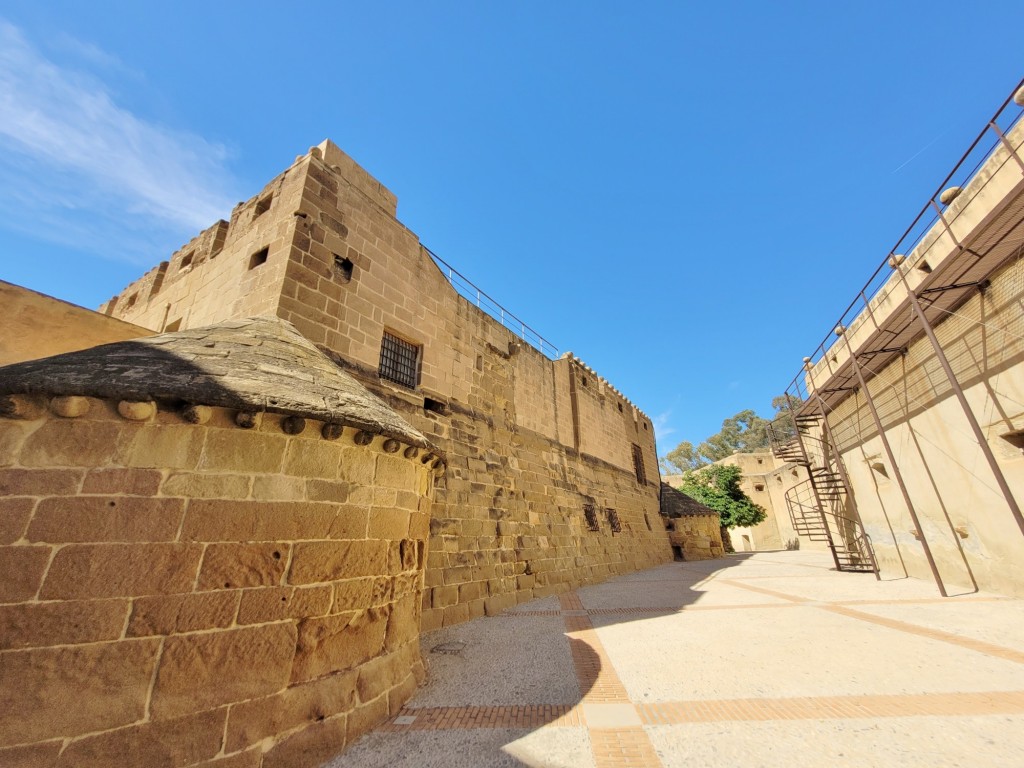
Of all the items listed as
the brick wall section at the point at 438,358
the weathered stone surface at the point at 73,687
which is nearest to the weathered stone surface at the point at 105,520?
the weathered stone surface at the point at 73,687

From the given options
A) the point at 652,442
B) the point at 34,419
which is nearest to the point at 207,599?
the point at 34,419

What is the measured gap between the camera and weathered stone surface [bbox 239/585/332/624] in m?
2.54

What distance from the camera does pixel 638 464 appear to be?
57.9 feet

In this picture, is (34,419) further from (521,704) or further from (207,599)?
(521,704)

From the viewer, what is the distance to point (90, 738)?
2023 millimetres

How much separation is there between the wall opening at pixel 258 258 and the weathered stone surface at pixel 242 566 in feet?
18.0

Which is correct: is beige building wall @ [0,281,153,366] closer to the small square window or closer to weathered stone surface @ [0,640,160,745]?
the small square window

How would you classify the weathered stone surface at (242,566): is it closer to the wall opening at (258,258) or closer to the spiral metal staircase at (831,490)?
the wall opening at (258,258)

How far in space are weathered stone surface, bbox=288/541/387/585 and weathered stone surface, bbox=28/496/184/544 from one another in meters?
0.74

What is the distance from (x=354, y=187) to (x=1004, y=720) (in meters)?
9.46

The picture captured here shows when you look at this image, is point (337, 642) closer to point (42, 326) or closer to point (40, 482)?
point (40, 482)

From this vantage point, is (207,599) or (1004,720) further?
(1004,720)

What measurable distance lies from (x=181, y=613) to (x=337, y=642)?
39.1 inches

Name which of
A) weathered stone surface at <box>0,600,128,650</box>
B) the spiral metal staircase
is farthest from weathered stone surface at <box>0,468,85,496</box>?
the spiral metal staircase
